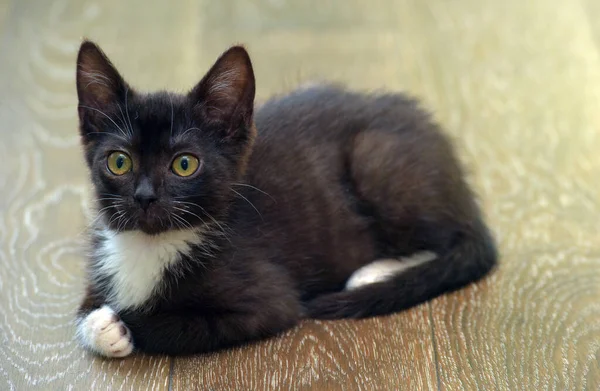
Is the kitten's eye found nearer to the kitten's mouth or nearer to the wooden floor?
the kitten's mouth

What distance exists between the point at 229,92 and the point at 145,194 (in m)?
0.29

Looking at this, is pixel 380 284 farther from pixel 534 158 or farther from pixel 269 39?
pixel 269 39

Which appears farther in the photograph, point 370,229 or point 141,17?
point 141,17

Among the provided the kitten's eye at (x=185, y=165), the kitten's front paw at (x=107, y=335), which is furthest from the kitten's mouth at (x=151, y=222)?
the kitten's front paw at (x=107, y=335)

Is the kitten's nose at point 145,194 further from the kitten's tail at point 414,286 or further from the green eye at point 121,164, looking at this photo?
the kitten's tail at point 414,286

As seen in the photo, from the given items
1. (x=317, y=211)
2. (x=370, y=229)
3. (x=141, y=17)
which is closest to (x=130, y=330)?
(x=317, y=211)

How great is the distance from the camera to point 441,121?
2.66 meters

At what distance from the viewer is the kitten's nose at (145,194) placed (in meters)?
1.63

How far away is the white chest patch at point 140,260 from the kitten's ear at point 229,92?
27cm

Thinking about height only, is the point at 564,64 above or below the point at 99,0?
below

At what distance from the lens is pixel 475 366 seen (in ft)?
5.89

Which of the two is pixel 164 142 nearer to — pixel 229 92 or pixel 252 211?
pixel 229 92

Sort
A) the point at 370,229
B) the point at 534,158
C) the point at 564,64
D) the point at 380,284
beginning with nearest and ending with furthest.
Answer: the point at 380,284 < the point at 370,229 < the point at 534,158 < the point at 564,64

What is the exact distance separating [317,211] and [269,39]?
134cm
